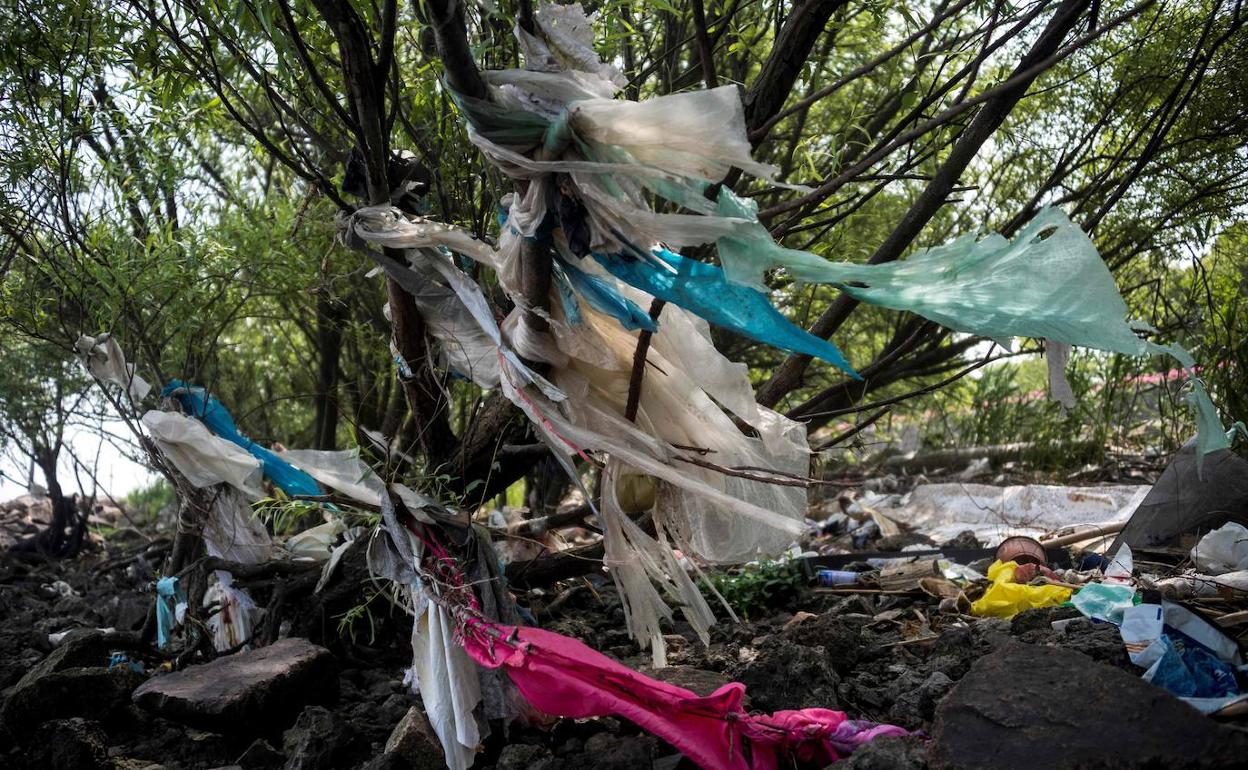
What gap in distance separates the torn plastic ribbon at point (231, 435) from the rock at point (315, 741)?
3.53 feet

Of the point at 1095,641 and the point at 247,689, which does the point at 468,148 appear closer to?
the point at 247,689

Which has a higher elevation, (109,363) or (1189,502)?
(109,363)

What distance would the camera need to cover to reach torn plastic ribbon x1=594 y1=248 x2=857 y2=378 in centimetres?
229

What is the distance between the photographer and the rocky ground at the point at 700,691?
203cm

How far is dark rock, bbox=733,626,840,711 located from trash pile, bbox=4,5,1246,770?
13 millimetres

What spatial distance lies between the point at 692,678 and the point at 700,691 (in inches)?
5.6

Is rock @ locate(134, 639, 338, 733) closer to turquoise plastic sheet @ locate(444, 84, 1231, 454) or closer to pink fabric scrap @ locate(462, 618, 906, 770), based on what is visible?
pink fabric scrap @ locate(462, 618, 906, 770)

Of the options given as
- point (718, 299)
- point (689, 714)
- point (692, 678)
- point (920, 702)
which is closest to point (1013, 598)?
point (920, 702)

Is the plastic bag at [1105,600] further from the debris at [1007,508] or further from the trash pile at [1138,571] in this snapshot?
the debris at [1007,508]

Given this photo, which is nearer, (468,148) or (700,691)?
(700,691)

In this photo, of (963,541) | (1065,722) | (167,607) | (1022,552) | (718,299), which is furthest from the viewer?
(963,541)

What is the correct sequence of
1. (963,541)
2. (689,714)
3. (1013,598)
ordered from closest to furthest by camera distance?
(689,714) < (1013,598) < (963,541)

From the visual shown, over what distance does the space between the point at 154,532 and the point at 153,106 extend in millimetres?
5242

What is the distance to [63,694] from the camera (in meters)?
3.31
